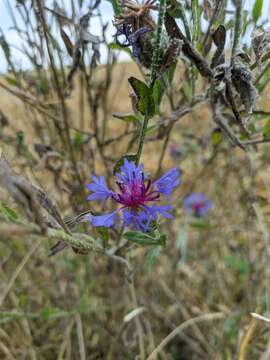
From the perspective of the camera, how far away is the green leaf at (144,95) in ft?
1.70

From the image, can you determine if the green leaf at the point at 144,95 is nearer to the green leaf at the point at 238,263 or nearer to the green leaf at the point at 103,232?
the green leaf at the point at 103,232

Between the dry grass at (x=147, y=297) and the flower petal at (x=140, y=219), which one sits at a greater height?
the flower petal at (x=140, y=219)

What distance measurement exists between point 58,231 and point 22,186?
0.09m

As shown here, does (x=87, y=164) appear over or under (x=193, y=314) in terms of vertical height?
over

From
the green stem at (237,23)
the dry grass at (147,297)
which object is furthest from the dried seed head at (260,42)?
the dry grass at (147,297)

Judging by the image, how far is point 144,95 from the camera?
521mm

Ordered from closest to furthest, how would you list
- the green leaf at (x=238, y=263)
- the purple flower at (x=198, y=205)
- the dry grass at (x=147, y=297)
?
the dry grass at (x=147, y=297)
the green leaf at (x=238, y=263)
the purple flower at (x=198, y=205)

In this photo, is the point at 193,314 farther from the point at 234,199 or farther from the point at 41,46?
the point at 41,46

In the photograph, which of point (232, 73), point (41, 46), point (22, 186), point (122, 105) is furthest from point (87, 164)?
point (122, 105)

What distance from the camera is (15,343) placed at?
1067 mm

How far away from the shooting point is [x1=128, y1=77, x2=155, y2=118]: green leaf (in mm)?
517

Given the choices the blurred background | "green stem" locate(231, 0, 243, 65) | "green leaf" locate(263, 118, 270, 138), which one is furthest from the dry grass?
"green stem" locate(231, 0, 243, 65)

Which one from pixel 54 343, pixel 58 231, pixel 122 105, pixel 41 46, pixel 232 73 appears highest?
pixel 122 105

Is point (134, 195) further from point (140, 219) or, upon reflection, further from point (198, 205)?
point (198, 205)
